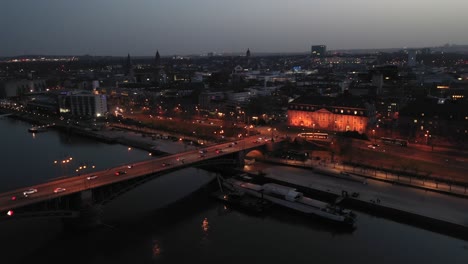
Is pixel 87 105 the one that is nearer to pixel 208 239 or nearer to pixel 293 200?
pixel 293 200

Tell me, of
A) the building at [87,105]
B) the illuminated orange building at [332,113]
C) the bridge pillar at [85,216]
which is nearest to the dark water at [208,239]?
the bridge pillar at [85,216]

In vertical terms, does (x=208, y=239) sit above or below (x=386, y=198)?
below

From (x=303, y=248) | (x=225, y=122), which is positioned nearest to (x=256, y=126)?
(x=225, y=122)

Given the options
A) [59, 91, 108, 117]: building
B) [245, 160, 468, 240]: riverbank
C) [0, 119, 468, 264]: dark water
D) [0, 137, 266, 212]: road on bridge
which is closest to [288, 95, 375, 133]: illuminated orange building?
[0, 137, 266, 212]: road on bridge

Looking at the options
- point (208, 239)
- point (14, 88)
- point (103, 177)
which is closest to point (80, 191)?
point (103, 177)

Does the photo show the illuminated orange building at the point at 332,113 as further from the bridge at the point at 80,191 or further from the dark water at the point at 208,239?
the dark water at the point at 208,239

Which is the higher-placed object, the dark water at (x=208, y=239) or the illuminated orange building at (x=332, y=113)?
the illuminated orange building at (x=332, y=113)

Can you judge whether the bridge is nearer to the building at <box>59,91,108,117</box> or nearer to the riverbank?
the riverbank
